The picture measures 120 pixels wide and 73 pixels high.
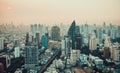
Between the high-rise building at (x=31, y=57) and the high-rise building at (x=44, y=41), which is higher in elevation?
the high-rise building at (x=44, y=41)

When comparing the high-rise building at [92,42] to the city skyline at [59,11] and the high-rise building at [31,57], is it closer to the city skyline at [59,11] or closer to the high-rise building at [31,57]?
the city skyline at [59,11]

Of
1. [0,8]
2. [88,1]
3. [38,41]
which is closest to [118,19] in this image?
[88,1]

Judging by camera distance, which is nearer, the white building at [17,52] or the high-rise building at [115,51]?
the white building at [17,52]

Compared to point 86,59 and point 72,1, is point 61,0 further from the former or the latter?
point 86,59

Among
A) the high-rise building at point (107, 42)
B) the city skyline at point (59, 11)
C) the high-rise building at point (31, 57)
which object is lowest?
the high-rise building at point (31, 57)

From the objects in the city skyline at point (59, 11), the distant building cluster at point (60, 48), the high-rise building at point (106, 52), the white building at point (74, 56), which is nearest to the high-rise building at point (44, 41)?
the distant building cluster at point (60, 48)

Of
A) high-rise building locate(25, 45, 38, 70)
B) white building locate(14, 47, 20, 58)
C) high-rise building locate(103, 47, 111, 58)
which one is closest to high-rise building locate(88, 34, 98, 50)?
high-rise building locate(103, 47, 111, 58)

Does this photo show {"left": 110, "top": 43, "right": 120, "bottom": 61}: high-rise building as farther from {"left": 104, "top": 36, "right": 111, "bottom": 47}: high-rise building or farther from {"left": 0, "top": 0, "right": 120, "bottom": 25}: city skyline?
{"left": 0, "top": 0, "right": 120, "bottom": 25}: city skyline
